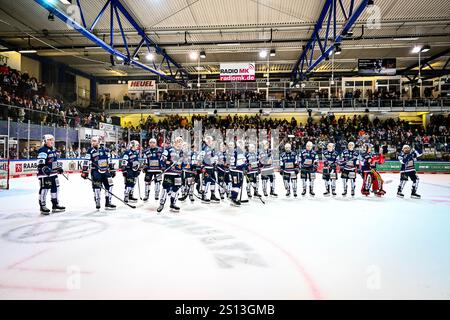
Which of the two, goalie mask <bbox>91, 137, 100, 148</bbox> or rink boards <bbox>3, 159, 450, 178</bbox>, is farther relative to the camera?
rink boards <bbox>3, 159, 450, 178</bbox>

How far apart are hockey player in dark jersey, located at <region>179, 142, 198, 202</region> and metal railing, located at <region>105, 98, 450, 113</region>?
18.7 m

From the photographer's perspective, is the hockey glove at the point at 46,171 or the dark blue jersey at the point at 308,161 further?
the dark blue jersey at the point at 308,161

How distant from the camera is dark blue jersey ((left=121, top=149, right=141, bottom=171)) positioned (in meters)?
7.65

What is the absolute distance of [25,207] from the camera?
7.09 m

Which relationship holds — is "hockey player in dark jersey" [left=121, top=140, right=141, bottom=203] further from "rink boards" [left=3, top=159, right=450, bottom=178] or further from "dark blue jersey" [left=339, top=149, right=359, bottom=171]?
"rink boards" [left=3, top=159, right=450, bottom=178]

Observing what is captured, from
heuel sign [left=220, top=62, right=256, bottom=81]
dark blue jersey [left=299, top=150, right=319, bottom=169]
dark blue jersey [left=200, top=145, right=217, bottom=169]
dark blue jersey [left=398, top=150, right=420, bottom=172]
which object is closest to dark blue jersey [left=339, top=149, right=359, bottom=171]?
dark blue jersey [left=299, top=150, right=319, bottom=169]

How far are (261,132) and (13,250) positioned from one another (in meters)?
20.8

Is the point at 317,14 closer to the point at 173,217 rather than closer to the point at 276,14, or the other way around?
the point at 276,14

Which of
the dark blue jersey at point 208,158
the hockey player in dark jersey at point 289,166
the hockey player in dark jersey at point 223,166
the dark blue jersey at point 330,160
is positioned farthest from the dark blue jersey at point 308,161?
the dark blue jersey at point 208,158

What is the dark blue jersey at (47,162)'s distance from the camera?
20.1 feet

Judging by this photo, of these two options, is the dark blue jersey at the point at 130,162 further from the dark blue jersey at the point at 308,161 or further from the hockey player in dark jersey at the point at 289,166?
the dark blue jersey at the point at 308,161

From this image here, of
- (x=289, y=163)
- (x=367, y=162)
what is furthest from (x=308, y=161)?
(x=367, y=162)

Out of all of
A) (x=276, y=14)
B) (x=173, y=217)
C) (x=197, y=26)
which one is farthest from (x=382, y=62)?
(x=173, y=217)

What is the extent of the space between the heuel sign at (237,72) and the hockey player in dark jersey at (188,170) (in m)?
7.32
